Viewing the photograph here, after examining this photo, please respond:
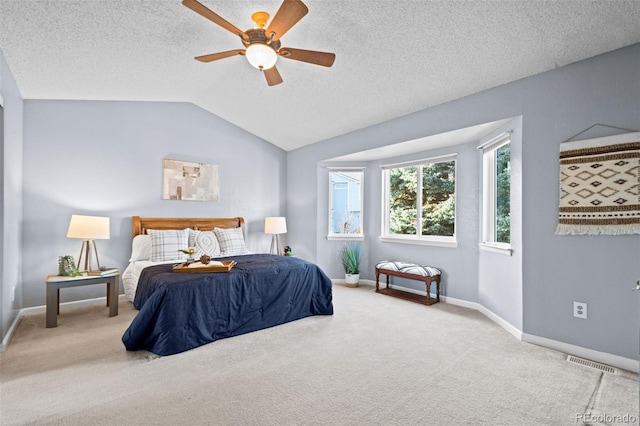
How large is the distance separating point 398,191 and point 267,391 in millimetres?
3857

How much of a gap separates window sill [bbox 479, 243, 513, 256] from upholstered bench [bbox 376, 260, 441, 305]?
719mm

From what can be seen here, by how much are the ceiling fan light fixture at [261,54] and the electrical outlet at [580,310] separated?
3281 mm

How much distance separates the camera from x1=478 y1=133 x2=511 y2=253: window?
11.9 ft

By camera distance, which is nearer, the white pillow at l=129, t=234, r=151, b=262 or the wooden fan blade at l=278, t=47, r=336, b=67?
the wooden fan blade at l=278, t=47, r=336, b=67

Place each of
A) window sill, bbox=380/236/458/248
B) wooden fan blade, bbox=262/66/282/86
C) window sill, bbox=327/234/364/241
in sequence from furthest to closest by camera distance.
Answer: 1. window sill, bbox=327/234/364/241
2. window sill, bbox=380/236/458/248
3. wooden fan blade, bbox=262/66/282/86

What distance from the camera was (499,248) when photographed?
139 inches

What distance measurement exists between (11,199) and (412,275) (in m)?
4.61

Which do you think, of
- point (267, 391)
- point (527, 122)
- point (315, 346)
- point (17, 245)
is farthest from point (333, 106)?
point (17, 245)

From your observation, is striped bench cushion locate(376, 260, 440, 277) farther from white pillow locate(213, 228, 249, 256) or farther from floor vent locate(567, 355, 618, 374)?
white pillow locate(213, 228, 249, 256)

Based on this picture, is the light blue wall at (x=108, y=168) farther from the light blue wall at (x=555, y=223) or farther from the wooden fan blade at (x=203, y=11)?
the light blue wall at (x=555, y=223)

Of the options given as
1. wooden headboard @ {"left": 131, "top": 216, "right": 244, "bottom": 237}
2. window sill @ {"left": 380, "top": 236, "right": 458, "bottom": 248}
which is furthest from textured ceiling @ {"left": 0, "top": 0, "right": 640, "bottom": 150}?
window sill @ {"left": 380, "top": 236, "right": 458, "bottom": 248}

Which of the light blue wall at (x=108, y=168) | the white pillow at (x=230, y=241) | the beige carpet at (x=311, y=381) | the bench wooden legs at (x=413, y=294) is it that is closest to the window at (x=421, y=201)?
the bench wooden legs at (x=413, y=294)

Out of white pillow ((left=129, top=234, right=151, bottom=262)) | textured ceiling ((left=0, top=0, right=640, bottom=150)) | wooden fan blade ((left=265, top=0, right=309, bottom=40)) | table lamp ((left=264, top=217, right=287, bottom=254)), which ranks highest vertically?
textured ceiling ((left=0, top=0, right=640, bottom=150))

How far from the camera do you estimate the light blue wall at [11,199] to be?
2.89 meters
